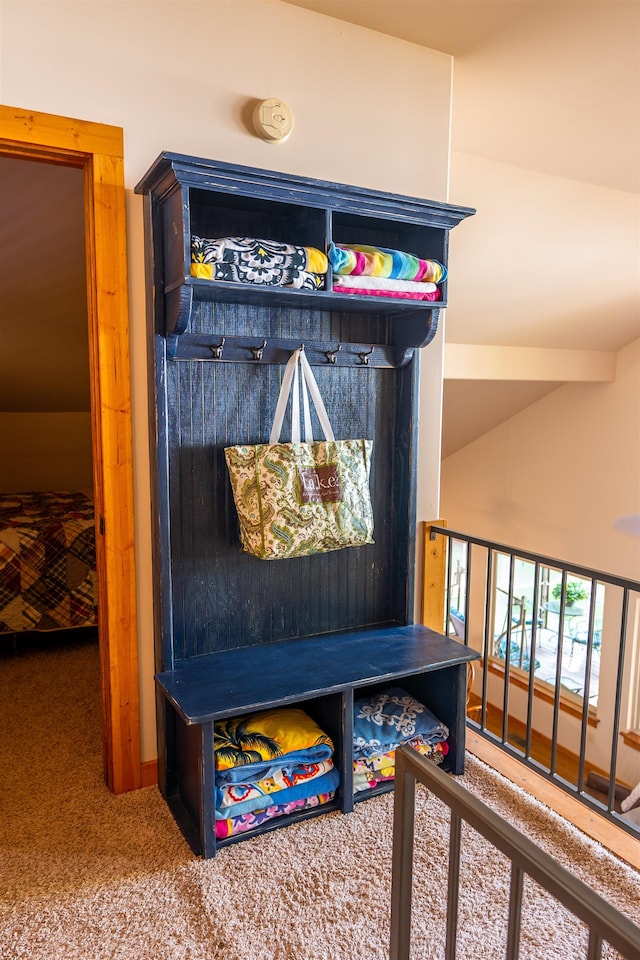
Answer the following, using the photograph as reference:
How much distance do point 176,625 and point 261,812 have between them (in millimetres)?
606

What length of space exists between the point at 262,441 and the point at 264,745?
0.93 meters

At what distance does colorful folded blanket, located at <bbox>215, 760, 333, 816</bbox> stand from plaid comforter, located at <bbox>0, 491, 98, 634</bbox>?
164 centimetres

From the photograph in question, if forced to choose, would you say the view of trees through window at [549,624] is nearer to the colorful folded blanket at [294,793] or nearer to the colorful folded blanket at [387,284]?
the colorful folded blanket at [294,793]

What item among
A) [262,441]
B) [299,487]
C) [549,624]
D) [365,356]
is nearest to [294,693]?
[299,487]

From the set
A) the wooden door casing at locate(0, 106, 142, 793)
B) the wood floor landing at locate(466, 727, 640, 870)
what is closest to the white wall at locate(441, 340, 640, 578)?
the wood floor landing at locate(466, 727, 640, 870)

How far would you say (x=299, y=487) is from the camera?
2131 millimetres

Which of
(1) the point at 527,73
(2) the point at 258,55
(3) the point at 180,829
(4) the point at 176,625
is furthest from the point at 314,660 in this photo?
(1) the point at 527,73

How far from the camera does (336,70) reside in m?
2.24

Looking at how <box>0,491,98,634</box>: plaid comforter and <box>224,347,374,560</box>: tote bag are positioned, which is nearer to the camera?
<box>224,347,374,560</box>: tote bag

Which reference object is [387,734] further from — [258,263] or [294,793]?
[258,263]

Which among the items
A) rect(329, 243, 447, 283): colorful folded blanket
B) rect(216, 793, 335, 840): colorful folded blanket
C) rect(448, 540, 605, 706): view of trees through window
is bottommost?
rect(448, 540, 605, 706): view of trees through window

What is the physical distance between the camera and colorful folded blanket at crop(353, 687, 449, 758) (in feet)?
7.13

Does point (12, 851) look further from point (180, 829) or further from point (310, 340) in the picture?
point (310, 340)

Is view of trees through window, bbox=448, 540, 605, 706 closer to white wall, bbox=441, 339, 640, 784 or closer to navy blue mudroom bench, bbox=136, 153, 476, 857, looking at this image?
white wall, bbox=441, 339, 640, 784
